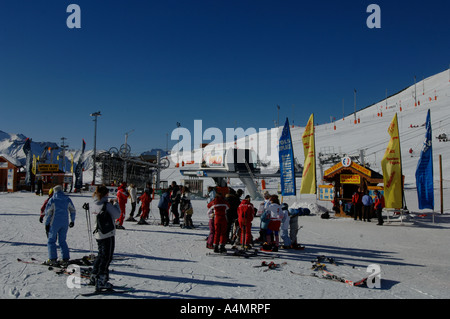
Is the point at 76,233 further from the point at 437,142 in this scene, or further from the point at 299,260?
the point at 437,142

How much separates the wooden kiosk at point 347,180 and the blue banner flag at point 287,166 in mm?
4741

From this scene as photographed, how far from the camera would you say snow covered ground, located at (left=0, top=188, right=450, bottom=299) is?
5.38 meters

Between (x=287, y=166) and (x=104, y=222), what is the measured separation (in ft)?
35.7

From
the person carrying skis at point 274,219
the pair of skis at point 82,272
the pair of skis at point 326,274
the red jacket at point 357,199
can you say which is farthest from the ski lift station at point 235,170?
the pair of skis at point 82,272

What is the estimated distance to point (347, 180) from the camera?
61.3 feet

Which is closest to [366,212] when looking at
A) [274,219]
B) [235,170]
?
[274,219]

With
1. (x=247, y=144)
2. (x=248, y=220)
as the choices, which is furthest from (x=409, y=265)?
(x=247, y=144)

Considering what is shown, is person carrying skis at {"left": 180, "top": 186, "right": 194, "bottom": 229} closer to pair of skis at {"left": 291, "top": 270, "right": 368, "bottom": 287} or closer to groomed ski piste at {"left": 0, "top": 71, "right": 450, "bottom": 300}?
groomed ski piste at {"left": 0, "top": 71, "right": 450, "bottom": 300}

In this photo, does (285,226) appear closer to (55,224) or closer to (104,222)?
(104,222)

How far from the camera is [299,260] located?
7.89 m

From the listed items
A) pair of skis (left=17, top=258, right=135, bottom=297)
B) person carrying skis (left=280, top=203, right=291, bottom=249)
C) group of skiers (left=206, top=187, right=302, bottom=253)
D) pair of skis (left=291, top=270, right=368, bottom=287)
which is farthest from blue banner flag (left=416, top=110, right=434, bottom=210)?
pair of skis (left=17, top=258, right=135, bottom=297)

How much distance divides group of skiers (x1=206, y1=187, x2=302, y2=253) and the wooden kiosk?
9.77 metres

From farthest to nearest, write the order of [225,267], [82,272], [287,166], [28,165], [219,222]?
1. [28,165]
2. [287,166]
3. [219,222]
4. [225,267]
5. [82,272]
